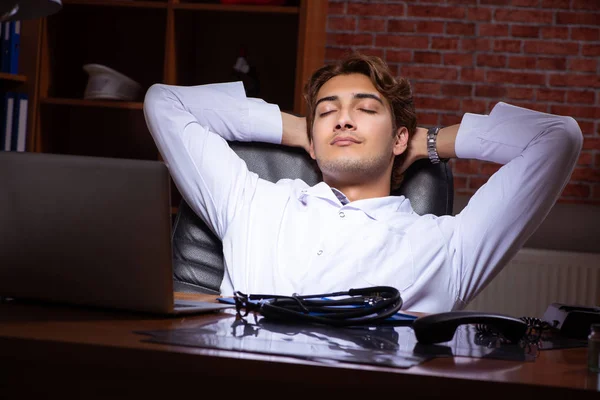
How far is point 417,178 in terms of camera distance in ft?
6.35

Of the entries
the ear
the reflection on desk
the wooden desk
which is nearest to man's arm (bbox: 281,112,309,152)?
the ear

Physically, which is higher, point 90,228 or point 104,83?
point 104,83

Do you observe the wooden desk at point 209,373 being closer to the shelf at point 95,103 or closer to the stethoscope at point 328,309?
the stethoscope at point 328,309

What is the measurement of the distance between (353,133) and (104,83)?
154cm

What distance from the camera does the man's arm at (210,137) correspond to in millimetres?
1885

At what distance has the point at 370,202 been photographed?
1.87 meters

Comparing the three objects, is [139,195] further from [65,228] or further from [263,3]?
[263,3]

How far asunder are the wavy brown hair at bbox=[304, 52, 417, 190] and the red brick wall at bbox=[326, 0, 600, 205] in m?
1.17

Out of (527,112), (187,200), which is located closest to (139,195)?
(187,200)

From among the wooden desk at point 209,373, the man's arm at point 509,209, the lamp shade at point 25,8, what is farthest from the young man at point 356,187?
the wooden desk at point 209,373

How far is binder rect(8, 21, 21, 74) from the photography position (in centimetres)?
304

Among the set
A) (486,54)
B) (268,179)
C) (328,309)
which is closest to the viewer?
(328,309)

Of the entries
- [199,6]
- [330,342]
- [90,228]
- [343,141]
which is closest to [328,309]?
[330,342]

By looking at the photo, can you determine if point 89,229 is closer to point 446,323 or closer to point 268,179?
point 446,323
